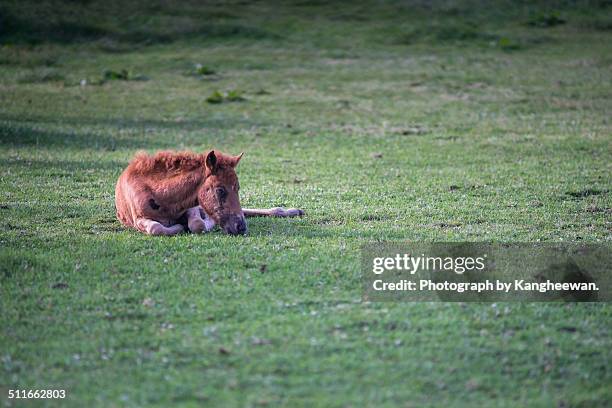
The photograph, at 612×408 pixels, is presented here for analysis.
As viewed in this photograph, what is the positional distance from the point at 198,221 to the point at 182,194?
0.49 metres

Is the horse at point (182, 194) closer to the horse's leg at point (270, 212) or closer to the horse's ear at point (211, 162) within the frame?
the horse's ear at point (211, 162)

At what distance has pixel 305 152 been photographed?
20.2 m

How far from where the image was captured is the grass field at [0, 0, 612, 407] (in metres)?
7.52

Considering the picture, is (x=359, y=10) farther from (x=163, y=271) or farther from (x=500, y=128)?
(x=163, y=271)

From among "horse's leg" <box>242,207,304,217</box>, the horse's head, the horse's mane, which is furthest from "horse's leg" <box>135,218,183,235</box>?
"horse's leg" <box>242,207,304,217</box>

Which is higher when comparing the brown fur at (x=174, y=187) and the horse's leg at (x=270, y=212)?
the brown fur at (x=174, y=187)

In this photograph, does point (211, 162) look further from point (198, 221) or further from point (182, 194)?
point (198, 221)

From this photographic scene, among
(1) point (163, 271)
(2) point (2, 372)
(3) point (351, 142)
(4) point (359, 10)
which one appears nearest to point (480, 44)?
(4) point (359, 10)

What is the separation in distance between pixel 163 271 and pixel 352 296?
8.02ft

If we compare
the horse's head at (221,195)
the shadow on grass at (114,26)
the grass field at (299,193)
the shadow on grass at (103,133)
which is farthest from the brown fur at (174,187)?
the shadow on grass at (114,26)

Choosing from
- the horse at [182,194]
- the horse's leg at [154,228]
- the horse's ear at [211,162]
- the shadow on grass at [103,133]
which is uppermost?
the horse's ear at [211,162]

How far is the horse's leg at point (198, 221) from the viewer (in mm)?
12070

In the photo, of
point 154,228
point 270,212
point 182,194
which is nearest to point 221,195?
point 182,194

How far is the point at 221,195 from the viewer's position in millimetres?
11836
